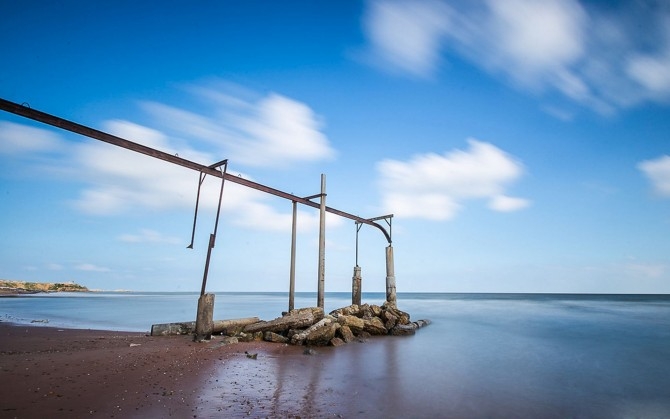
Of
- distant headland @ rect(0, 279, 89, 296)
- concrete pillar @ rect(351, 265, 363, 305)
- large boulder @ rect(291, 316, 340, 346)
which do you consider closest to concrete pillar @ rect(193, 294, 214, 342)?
large boulder @ rect(291, 316, 340, 346)

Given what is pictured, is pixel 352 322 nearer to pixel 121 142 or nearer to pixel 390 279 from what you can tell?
pixel 390 279

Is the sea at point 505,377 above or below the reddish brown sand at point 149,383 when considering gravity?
below

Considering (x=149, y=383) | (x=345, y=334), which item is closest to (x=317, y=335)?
(x=345, y=334)

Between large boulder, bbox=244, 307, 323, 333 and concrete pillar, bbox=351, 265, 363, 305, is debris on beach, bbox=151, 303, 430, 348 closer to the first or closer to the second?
large boulder, bbox=244, 307, 323, 333

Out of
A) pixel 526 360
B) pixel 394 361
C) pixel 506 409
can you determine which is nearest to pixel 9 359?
pixel 394 361

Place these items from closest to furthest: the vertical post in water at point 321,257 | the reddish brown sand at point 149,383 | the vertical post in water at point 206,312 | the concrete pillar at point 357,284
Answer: the reddish brown sand at point 149,383 → the vertical post in water at point 206,312 → the vertical post in water at point 321,257 → the concrete pillar at point 357,284

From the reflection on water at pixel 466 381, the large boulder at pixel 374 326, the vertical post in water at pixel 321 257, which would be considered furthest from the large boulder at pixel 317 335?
the large boulder at pixel 374 326

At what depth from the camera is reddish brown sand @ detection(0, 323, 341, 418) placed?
470 centimetres

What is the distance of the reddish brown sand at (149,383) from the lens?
4701 millimetres

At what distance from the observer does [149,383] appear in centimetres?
582

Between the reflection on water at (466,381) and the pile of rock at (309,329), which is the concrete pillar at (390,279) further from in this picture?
the reflection on water at (466,381)

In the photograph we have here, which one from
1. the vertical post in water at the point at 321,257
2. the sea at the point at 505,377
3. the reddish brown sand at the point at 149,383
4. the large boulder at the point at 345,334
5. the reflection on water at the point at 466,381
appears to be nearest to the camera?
the reddish brown sand at the point at 149,383

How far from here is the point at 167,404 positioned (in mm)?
4914

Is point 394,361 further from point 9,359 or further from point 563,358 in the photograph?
point 9,359
